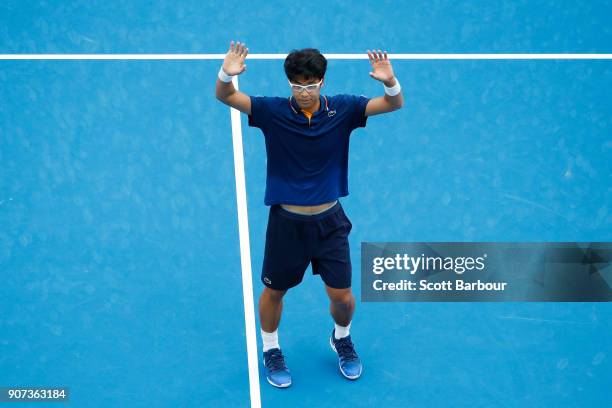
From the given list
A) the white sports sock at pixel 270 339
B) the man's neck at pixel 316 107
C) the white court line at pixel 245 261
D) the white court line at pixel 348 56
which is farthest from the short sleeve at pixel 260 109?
the white court line at pixel 348 56

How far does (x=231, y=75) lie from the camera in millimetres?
4613

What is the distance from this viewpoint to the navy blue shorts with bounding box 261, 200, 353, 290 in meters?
4.93

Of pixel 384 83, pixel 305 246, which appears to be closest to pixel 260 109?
pixel 384 83

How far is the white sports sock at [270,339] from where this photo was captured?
5.40 meters

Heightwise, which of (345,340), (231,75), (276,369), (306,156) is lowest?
(276,369)

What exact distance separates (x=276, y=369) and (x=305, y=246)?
91cm

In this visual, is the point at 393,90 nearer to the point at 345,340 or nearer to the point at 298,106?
the point at 298,106

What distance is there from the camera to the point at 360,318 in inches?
233

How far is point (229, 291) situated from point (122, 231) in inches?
40.2

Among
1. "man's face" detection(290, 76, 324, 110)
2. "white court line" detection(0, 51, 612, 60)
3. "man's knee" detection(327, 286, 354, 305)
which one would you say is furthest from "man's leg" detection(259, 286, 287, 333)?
"white court line" detection(0, 51, 612, 60)

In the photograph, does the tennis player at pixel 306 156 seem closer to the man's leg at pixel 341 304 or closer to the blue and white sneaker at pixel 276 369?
the man's leg at pixel 341 304

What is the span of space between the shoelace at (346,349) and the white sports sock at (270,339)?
0.40m

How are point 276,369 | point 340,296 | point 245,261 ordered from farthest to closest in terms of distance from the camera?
point 245,261
point 276,369
point 340,296

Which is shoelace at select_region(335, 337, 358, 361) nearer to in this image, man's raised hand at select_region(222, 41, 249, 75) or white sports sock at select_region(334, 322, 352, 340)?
white sports sock at select_region(334, 322, 352, 340)
